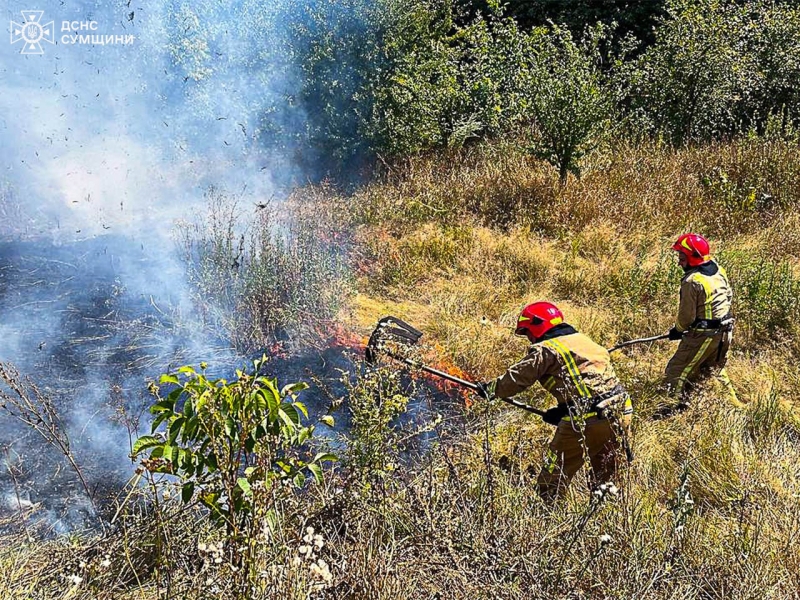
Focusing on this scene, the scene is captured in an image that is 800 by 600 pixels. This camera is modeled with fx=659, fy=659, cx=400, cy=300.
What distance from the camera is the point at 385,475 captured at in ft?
10.1

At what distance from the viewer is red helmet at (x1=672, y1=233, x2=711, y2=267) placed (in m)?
5.09

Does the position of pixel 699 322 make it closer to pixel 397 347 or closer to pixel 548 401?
pixel 548 401

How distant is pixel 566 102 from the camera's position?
8.09 m

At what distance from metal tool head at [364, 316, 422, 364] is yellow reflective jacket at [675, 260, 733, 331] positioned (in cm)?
218

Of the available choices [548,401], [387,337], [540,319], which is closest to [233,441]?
[387,337]

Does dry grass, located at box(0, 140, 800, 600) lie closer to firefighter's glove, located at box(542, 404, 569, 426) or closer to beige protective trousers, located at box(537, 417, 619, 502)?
beige protective trousers, located at box(537, 417, 619, 502)

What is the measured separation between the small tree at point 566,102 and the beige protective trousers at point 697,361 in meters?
3.77

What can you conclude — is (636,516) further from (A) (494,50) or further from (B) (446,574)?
(A) (494,50)

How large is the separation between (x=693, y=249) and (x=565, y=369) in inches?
78.9

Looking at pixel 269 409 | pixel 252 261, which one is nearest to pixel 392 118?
pixel 252 261

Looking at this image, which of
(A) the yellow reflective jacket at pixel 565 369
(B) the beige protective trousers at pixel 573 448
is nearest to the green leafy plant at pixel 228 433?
(A) the yellow reflective jacket at pixel 565 369

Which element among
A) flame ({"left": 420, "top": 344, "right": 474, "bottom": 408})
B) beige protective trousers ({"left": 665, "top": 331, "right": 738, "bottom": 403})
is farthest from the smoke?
beige protective trousers ({"left": 665, "top": 331, "right": 738, "bottom": 403})

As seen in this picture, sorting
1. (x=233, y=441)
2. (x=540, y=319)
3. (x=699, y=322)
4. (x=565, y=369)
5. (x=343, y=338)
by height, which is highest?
(x=233, y=441)

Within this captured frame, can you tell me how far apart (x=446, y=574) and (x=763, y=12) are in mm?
10459
